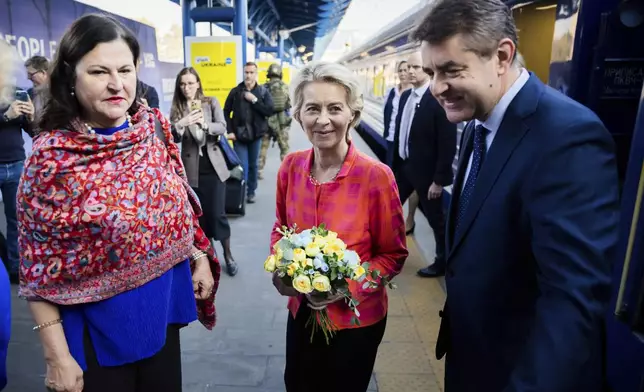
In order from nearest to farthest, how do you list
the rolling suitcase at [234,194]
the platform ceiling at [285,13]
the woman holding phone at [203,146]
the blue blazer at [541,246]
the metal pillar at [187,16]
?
the blue blazer at [541,246] → the woman holding phone at [203,146] → the rolling suitcase at [234,194] → the metal pillar at [187,16] → the platform ceiling at [285,13]

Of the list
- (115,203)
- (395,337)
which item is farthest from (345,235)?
(395,337)

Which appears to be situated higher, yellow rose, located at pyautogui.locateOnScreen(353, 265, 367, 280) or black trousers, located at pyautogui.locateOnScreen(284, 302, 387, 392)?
yellow rose, located at pyautogui.locateOnScreen(353, 265, 367, 280)

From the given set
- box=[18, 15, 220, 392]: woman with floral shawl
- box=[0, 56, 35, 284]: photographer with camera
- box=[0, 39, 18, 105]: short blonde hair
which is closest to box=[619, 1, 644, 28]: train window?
box=[18, 15, 220, 392]: woman with floral shawl

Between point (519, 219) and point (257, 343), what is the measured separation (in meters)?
2.55

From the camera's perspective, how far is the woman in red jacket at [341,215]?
1.80 m

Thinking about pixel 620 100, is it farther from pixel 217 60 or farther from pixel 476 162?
pixel 217 60

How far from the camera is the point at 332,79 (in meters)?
1.78

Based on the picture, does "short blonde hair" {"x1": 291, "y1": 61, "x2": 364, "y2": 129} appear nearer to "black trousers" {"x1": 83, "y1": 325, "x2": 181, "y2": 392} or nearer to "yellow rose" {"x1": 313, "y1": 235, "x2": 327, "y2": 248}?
"yellow rose" {"x1": 313, "y1": 235, "x2": 327, "y2": 248}

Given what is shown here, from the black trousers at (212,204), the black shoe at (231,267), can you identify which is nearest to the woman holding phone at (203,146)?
the black trousers at (212,204)

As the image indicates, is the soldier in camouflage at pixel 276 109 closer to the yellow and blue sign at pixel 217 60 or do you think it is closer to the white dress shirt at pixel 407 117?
the yellow and blue sign at pixel 217 60

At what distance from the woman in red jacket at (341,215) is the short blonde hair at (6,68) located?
3.24ft

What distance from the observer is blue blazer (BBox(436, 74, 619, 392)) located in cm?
98

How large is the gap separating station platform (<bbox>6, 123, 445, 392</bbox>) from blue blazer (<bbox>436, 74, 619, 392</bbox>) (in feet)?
5.84

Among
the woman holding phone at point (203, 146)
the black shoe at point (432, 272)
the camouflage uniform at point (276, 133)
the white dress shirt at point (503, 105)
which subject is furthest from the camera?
the camouflage uniform at point (276, 133)
